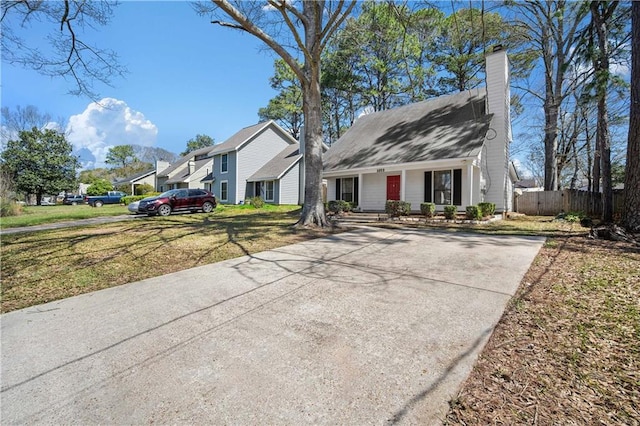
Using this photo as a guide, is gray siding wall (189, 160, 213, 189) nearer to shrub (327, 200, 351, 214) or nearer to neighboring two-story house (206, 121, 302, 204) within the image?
neighboring two-story house (206, 121, 302, 204)

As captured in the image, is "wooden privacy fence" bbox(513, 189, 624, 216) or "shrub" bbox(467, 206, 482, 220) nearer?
"shrub" bbox(467, 206, 482, 220)

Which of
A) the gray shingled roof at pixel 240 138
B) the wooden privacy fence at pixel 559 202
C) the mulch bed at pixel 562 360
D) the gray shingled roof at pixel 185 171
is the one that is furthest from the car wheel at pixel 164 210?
the wooden privacy fence at pixel 559 202

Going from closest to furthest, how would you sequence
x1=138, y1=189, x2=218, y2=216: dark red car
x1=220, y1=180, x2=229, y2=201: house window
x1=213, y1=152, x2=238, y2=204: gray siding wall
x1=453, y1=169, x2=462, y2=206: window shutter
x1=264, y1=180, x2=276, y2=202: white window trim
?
x1=453, y1=169, x2=462, y2=206: window shutter < x1=138, y1=189, x2=218, y2=216: dark red car < x1=264, y1=180, x2=276, y2=202: white window trim < x1=213, y1=152, x2=238, y2=204: gray siding wall < x1=220, y1=180, x2=229, y2=201: house window

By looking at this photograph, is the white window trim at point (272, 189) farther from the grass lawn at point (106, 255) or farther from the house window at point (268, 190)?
the grass lawn at point (106, 255)

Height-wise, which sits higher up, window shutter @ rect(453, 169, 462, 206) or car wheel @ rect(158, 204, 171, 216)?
window shutter @ rect(453, 169, 462, 206)

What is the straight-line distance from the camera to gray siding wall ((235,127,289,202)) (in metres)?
25.4

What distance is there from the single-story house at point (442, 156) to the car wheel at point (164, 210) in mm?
9128

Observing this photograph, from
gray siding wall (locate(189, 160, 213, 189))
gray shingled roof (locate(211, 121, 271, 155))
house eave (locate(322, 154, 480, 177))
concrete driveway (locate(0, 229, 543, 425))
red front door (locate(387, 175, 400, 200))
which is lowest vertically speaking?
concrete driveway (locate(0, 229, 543, 425))

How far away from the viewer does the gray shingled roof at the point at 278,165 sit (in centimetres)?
2342

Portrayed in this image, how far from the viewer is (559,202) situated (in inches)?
664

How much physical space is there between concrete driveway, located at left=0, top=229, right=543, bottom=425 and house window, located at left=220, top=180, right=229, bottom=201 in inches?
891

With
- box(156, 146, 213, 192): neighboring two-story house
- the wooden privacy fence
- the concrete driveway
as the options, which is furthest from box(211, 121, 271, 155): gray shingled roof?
the concrete driveway

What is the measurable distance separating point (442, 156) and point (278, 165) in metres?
14.7

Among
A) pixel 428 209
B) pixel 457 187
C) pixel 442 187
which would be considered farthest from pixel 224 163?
pixel 457 187
